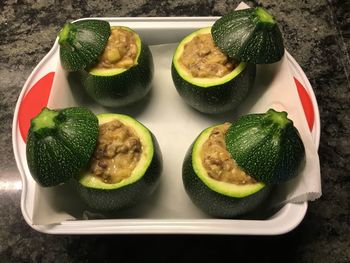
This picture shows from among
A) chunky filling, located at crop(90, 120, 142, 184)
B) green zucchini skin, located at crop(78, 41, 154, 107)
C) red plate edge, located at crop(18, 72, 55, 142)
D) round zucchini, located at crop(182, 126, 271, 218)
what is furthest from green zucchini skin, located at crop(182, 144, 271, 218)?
red plate edge, located at crop(18, 72, 55, 142)

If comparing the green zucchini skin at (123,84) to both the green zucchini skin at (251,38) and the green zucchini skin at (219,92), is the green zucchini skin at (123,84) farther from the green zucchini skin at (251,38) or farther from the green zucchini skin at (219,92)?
the green zucchini skin at (251,38)

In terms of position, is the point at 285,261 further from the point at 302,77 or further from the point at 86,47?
the point at 86,47

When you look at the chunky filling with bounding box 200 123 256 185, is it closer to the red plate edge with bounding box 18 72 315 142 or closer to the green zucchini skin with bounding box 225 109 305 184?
the green zucchini skin with bounding box 225 109 305 184

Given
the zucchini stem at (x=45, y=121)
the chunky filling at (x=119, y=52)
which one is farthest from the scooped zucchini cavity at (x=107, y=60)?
the zucchini stem at (x=45, y=121)

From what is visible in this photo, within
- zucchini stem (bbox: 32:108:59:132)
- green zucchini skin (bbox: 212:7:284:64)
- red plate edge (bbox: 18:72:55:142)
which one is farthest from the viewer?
red plate edge (bbox: 18:72:55:142)

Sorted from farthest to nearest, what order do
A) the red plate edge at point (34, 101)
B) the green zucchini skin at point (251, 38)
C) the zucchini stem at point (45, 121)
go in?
the red plate edge at point (34, 101)
the green zucchini skin at point (251, 38)
the zucchini stem at point (45, 121)

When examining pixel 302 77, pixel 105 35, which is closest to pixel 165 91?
pixel 105 35
